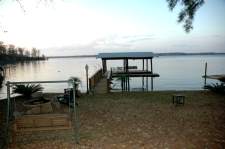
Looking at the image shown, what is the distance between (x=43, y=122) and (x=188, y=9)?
22.9 feet

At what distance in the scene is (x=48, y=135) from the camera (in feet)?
21.3

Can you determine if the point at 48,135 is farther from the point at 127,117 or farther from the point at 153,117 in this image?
the point at 153,117

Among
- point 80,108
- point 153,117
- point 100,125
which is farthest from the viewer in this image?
point 80,108

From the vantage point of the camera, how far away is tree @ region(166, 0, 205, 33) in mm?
9109

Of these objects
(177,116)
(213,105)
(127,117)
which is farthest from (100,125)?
(213,105)

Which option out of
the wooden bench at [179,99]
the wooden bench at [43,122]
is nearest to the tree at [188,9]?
the wooden bench at [179,99]

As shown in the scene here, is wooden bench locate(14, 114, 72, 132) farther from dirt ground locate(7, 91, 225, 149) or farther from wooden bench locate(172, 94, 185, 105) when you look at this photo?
wooden bench locate(172, 94, 185, 105)

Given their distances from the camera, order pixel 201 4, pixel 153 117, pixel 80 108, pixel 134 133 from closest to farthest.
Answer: pixel 134 133 → pixel 153 117 → pixel 201 4 → pixel 80 108

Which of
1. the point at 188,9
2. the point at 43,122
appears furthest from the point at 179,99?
the point at 43,122

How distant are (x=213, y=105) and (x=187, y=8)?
4085 mm

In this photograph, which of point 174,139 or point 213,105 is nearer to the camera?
point 174,139

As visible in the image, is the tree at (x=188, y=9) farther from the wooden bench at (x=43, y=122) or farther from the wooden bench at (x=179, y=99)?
the wooden bench at (x=43, y=122)

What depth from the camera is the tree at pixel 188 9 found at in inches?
359

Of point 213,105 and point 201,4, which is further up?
point 201,4
